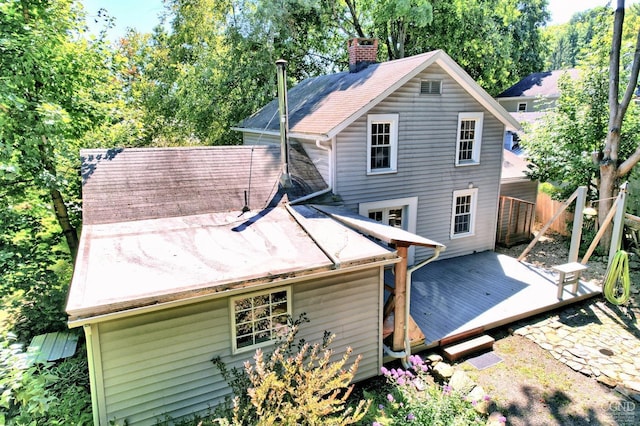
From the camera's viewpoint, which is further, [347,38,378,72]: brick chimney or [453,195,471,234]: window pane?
[347,38,378,72]: brick chimney

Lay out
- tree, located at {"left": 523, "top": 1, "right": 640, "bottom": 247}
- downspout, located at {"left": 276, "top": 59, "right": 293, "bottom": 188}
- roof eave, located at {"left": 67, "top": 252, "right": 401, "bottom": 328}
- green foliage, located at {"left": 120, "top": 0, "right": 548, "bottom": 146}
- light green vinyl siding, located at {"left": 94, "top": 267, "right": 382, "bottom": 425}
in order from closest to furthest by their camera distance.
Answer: roof eave, located at {"left": 67, "top": 252, "right": 401, "bottom": 328}
light green vinyl siding, located at {"left": 94, "top": 267, "right": 382, "bottom": 425}
downspout, located at {"left": 276, "top": 59, "right": 293, "bottom": 188}
tree, located at {"left": 523, "top": 1, "right": 640, "bottom": 247}
green foliage, located at {"left": 120, "top": 0, "right": 548, "bottom": 146}

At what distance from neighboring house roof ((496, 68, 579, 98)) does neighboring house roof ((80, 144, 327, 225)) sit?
107ft

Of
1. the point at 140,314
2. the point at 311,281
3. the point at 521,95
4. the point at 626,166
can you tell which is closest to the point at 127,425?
the point at 140,314

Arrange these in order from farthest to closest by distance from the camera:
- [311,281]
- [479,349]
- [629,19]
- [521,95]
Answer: [521,95]
[629,19]
[479,349]
[311,281]

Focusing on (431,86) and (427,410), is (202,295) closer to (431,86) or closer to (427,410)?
(427,410)

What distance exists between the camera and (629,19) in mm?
18094

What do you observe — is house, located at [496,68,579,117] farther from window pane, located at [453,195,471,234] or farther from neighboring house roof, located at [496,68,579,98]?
window pane, located at [453,195,471,234]

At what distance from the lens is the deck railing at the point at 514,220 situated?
14.3 meters

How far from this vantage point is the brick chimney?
14281mm

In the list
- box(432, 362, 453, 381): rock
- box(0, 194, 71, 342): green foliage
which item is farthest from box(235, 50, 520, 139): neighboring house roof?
box(0, 194, 71, 342): green foliage

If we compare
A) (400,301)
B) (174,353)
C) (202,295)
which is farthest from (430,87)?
(174,353)

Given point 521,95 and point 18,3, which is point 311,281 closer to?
point 18,3

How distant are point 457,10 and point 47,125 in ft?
70.8

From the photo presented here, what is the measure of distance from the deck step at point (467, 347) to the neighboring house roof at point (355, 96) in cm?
575
